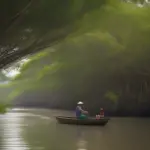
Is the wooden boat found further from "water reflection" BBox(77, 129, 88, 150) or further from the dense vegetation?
the dense vegetation

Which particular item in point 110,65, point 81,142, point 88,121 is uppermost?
point 110,65

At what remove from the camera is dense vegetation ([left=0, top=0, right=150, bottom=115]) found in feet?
80.4

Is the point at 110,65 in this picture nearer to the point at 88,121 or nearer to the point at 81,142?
the point at 88,121

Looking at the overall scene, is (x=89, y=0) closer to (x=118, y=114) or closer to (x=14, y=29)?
(x=14, y=29)

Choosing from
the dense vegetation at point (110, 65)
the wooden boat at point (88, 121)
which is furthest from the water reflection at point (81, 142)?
the dense vegetation at point (110, 65)

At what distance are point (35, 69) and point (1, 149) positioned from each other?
80.8 ft

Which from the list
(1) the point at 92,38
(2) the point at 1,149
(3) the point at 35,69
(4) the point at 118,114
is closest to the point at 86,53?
(1) the point at 92,38

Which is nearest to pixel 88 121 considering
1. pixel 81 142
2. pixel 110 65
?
pixel 81 142

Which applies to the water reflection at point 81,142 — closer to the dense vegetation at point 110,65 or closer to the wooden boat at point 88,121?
the wooden boat at point 88,121

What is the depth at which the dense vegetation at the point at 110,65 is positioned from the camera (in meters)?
24.5

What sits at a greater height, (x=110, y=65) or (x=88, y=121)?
(x=110, y=65)

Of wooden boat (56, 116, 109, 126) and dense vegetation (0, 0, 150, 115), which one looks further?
dense vegetation (0, 0, 150, 115)

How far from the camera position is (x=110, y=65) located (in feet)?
92.1

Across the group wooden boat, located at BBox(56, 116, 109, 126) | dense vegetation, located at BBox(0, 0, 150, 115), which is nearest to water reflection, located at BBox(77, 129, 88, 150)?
wooden boat, located at BBox(56, 116, 109, 126)
